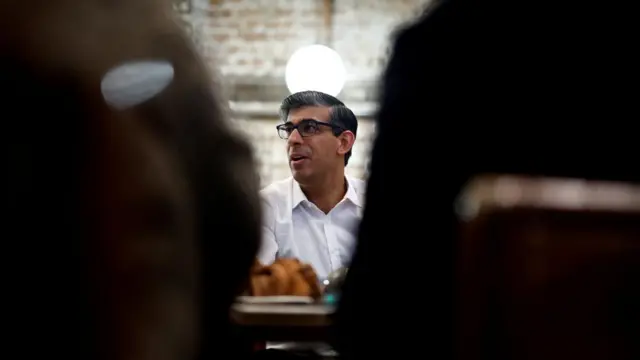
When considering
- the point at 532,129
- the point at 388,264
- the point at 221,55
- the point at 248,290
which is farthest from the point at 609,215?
the point at 221,55

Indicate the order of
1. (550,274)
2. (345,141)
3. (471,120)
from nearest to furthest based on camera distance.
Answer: (550,274), (471,120), (345,141)

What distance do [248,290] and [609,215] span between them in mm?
1082

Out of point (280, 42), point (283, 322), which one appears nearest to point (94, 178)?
point (283, 322)

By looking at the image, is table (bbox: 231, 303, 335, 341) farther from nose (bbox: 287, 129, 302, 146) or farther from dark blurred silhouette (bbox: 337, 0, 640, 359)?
nose (bbox: 287, 129, 302, 146)

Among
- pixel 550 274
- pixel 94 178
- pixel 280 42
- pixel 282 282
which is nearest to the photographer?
pixel 550 274

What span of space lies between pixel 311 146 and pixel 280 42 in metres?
1.16

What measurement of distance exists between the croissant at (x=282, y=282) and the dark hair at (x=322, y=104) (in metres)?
1.66

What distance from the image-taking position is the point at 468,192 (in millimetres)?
652

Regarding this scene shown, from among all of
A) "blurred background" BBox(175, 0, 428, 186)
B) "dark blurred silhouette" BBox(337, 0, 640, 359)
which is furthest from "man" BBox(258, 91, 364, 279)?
"dark blurred silhouette" BBox(337, 0, 640, 359)

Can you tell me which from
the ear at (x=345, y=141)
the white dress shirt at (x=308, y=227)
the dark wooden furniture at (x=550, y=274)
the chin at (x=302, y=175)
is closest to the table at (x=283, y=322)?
the dark wooden furniture at (x=550, y=274)

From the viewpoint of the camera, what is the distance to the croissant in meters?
1.63

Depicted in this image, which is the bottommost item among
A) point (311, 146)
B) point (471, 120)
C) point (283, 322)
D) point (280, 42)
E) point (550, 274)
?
point (283, 322)

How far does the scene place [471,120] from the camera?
0.91m

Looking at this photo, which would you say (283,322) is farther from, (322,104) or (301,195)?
(322,104)
